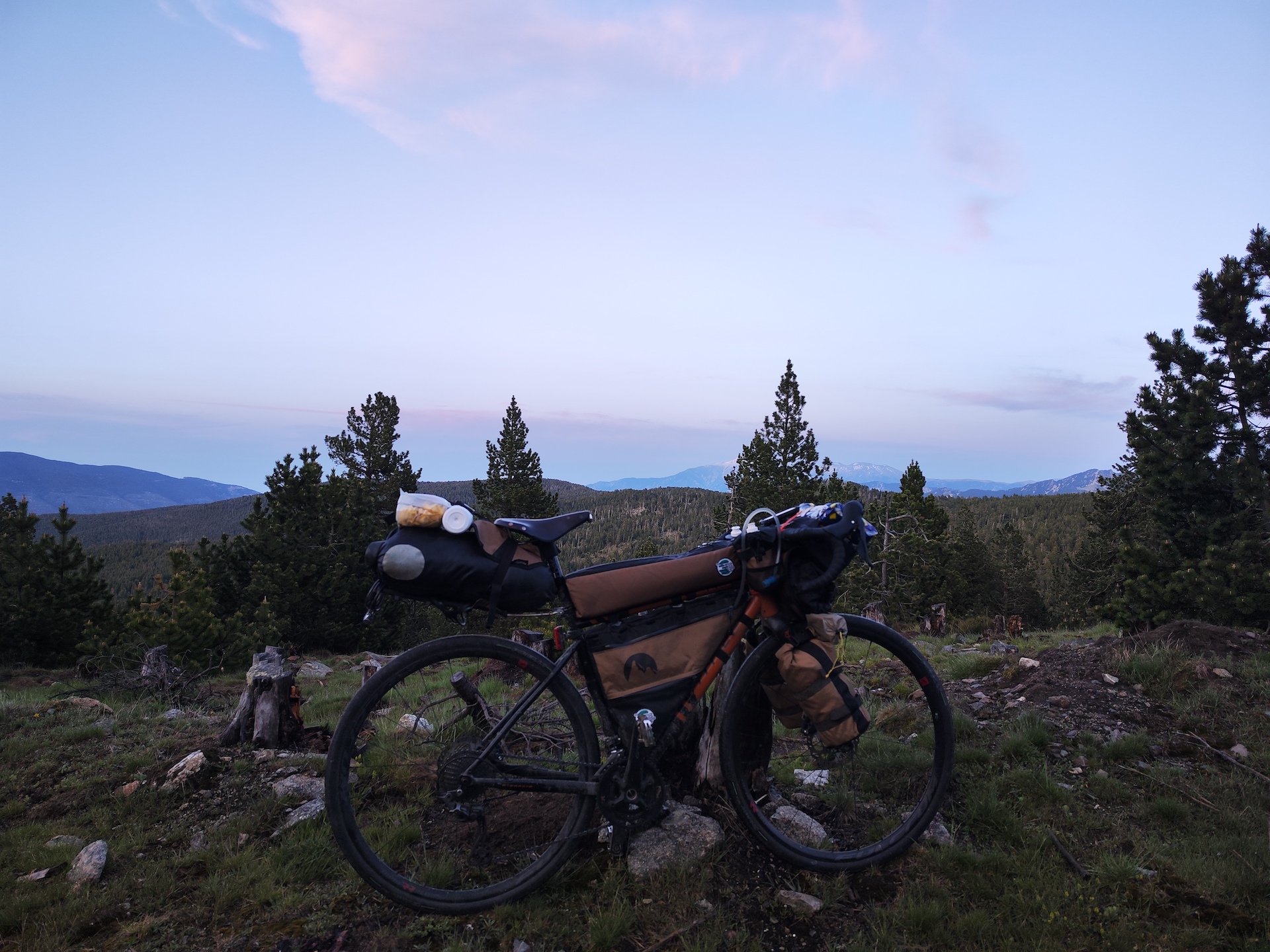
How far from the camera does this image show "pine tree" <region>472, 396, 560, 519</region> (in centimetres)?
3158

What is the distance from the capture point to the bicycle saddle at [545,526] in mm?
2902

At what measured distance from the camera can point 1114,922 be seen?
2635 millimetres

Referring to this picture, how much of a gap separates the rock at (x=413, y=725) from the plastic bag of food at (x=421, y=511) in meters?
1.72

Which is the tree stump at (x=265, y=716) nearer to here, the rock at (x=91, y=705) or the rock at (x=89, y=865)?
the rock at (x=89, y=865)

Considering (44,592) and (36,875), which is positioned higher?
(36,875)

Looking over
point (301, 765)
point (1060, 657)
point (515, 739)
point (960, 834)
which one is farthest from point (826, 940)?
point (1060, 657)

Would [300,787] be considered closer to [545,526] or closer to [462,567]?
[462,567]

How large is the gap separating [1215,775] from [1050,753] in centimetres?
89

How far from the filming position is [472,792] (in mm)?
2928

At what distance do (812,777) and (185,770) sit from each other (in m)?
4.41

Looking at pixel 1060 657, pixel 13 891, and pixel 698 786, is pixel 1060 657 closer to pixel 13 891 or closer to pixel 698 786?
pixel 698 786

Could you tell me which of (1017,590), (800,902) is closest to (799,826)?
(800,902)

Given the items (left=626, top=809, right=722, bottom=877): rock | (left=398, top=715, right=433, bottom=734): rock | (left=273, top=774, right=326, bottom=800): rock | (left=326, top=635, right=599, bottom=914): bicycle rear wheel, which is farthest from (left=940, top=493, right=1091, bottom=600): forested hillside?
(left=273, top=774, right=326, bottom=800): rock

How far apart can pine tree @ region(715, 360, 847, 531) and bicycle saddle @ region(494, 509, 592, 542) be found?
1037 inches
